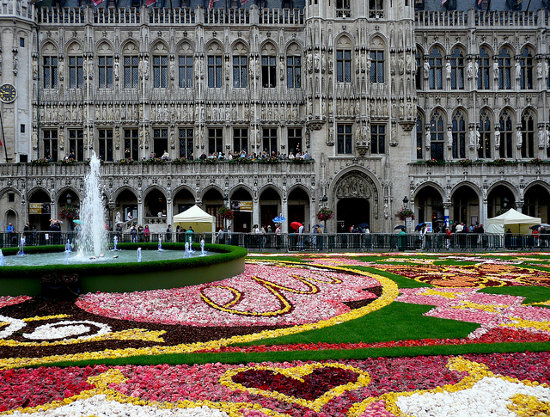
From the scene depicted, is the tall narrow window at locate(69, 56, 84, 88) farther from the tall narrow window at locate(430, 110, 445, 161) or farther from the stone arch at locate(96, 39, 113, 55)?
the tall narrow window at locate(430, 110, 445, 161)

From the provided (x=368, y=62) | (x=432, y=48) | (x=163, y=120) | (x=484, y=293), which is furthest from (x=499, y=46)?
(x=484, y=293)

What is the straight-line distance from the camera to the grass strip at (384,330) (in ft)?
33.0

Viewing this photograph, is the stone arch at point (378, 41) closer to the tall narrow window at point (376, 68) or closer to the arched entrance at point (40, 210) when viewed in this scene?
the tall narrow window at point (376, 68)

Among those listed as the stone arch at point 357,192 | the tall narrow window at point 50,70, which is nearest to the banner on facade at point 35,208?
the tall narrow window at point 50,70

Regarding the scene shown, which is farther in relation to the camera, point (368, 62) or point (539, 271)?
point (368, 62)

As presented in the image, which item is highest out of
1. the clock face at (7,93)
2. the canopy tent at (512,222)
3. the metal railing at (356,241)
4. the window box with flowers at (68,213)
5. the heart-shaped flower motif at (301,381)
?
the clock face at (7,93)

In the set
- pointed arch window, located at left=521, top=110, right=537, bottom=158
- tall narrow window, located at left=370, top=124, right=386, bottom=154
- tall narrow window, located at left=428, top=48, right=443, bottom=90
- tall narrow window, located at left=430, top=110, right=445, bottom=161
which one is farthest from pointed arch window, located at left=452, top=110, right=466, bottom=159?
tall narrow window, located at left=370, top=124, right=386, bottom=154

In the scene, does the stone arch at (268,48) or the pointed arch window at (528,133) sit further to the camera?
the pointed arch window at (528,133)

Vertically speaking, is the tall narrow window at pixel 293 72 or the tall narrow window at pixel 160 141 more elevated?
the tall narrow window at pixel 293 72

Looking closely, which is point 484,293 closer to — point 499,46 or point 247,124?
point 247,124

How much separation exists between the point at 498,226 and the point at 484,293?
23.8 metres

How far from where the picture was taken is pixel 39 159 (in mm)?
42188

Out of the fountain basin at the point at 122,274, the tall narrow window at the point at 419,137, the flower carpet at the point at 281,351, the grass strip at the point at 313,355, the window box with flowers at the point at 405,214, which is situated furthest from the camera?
the tall narrow window at the point at 419,137

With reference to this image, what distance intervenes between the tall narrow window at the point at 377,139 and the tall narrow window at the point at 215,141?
13773mm
